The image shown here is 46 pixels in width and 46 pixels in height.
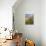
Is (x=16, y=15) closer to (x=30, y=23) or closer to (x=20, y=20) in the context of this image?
(x=20, y=20)

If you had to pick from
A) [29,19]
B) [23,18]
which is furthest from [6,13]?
[29,19]

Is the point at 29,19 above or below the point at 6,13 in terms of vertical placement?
below

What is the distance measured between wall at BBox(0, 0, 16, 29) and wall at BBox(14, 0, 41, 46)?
3.85 ft

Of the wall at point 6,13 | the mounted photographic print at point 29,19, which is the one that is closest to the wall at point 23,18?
the mounted photographic print at point 29,19

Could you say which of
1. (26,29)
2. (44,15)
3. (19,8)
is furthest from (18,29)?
(44,15)

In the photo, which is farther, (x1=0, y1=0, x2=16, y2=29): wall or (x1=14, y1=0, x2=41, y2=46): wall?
(x1=14, y1=0, x2=41, y2=46): wall

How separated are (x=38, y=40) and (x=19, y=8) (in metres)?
1.79

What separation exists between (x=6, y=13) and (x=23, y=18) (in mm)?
1363

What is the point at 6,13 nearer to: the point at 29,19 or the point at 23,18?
the point at 23,18

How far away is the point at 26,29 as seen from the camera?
5684 millimetres

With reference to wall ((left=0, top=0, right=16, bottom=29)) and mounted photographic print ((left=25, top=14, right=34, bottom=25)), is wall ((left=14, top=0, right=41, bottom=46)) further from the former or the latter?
wall ((left=0, top=0, right=16, bottom=29))

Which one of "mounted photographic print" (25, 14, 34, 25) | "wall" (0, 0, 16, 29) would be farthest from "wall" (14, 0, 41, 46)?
"wall" (0, 0, 16, 29)

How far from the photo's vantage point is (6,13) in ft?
14.7

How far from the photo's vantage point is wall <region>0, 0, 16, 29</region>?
4418 mm
